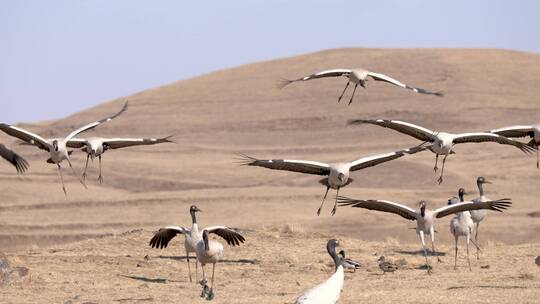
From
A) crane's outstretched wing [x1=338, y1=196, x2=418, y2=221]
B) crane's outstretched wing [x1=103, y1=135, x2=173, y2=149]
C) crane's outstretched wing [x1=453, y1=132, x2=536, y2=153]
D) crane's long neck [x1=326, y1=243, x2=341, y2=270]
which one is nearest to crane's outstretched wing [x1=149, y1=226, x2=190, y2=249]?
crane's outstretched wing [x1=103, y1=135, x2=173, y2=149]

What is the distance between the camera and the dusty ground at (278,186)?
59.4 ft

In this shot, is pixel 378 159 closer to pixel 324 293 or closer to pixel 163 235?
pixel 163 235

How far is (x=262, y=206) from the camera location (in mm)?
40781

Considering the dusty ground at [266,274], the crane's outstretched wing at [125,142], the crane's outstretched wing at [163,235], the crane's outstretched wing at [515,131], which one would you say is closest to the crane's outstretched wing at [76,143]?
the crane's outstretched wing at [125,142]

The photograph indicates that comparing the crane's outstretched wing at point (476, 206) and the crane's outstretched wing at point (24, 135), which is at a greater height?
the crane's outstretched wing at point (24, 135)

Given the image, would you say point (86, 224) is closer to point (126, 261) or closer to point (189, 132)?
point (126, 261)

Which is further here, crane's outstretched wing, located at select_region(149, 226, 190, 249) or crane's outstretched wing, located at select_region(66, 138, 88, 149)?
crane's outstretched wing, located at select_region(66, 138, 88, 149)

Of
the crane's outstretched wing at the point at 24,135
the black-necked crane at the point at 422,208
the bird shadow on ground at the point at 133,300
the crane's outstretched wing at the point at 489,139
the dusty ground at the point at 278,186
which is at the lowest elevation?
the dusty ground at the point at 278,186

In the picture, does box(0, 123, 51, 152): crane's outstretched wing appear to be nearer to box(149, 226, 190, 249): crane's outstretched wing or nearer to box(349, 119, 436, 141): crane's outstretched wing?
box(149, 226, 190, 249): crane's outstretched wing

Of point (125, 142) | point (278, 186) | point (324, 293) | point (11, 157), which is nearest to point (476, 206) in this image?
point (324, 293)

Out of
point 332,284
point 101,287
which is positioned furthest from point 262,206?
point 332,284

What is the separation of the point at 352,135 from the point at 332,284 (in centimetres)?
5048

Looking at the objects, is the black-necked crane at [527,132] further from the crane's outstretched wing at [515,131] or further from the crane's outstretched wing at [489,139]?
the crane's outstretched wing at [489,139]

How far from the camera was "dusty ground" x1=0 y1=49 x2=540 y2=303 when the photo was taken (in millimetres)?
18109
